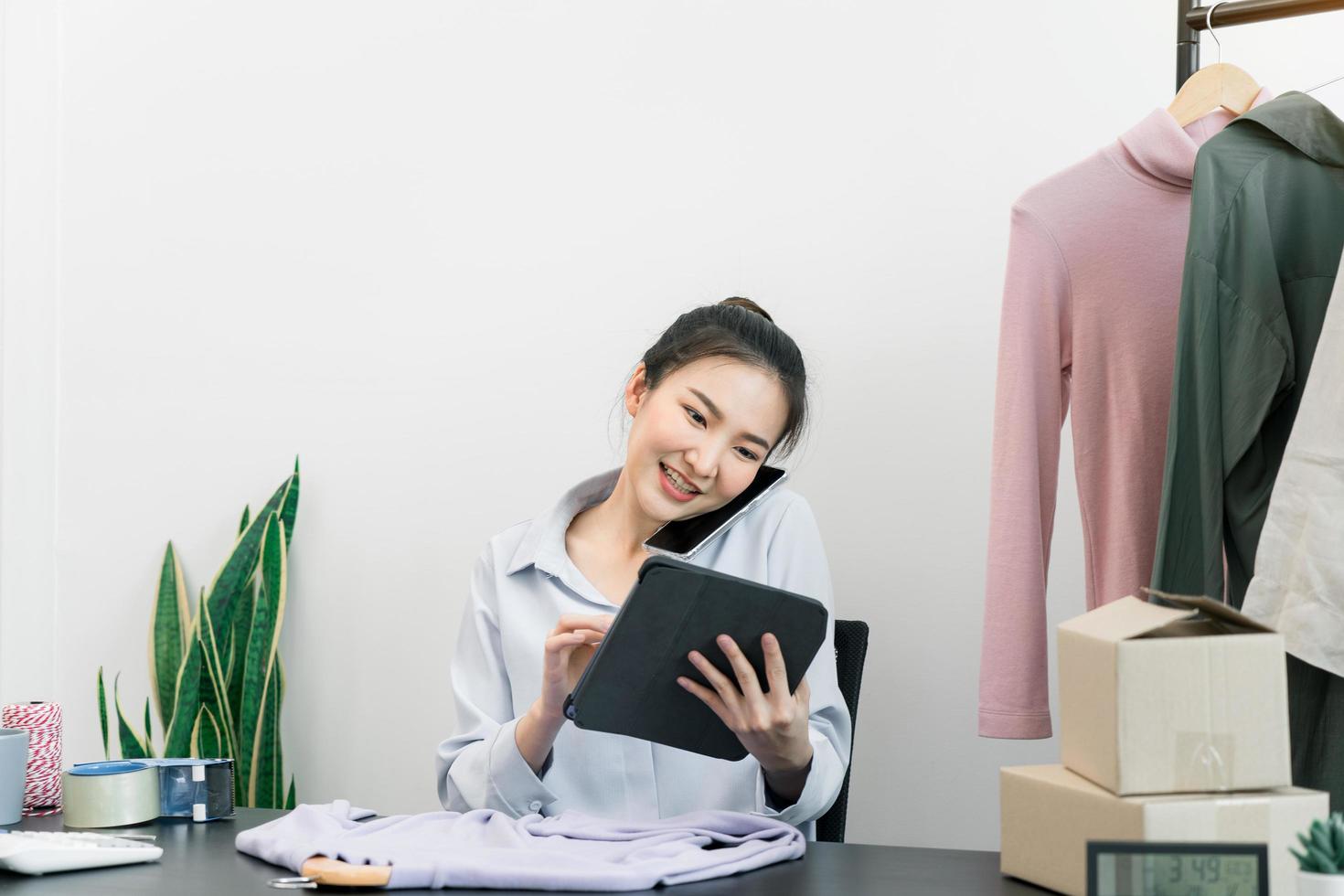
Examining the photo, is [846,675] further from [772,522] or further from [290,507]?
[290,507]

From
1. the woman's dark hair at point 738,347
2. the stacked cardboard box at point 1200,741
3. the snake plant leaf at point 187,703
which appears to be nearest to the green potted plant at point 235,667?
the snake plant leaf at point 187,703

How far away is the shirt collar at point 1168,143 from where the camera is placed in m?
1.57

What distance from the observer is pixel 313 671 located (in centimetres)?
260

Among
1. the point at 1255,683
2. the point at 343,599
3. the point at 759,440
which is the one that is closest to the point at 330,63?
the point at 343,599

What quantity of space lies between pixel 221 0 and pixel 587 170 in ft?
3.24

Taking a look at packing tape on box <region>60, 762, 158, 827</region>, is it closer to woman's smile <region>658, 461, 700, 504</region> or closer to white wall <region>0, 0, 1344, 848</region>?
woman's smile <region>658, 461, 700, 504</region>

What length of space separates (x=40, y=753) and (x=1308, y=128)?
5.60 ft

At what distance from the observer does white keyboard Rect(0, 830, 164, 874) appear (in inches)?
46.3

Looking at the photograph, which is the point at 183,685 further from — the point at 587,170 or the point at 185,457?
the point at 587,170

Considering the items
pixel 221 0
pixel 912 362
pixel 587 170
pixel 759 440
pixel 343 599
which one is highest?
pixel 221 0

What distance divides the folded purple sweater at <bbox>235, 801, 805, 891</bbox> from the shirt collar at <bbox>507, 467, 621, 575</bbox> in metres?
0.47

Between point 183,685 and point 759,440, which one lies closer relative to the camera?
point 759,440

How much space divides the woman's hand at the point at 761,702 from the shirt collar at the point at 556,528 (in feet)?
1.50

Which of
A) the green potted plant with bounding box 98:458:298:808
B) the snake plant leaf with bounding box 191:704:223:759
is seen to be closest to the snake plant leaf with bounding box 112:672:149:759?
the green potted plant with bounding box 98:458:298:808
